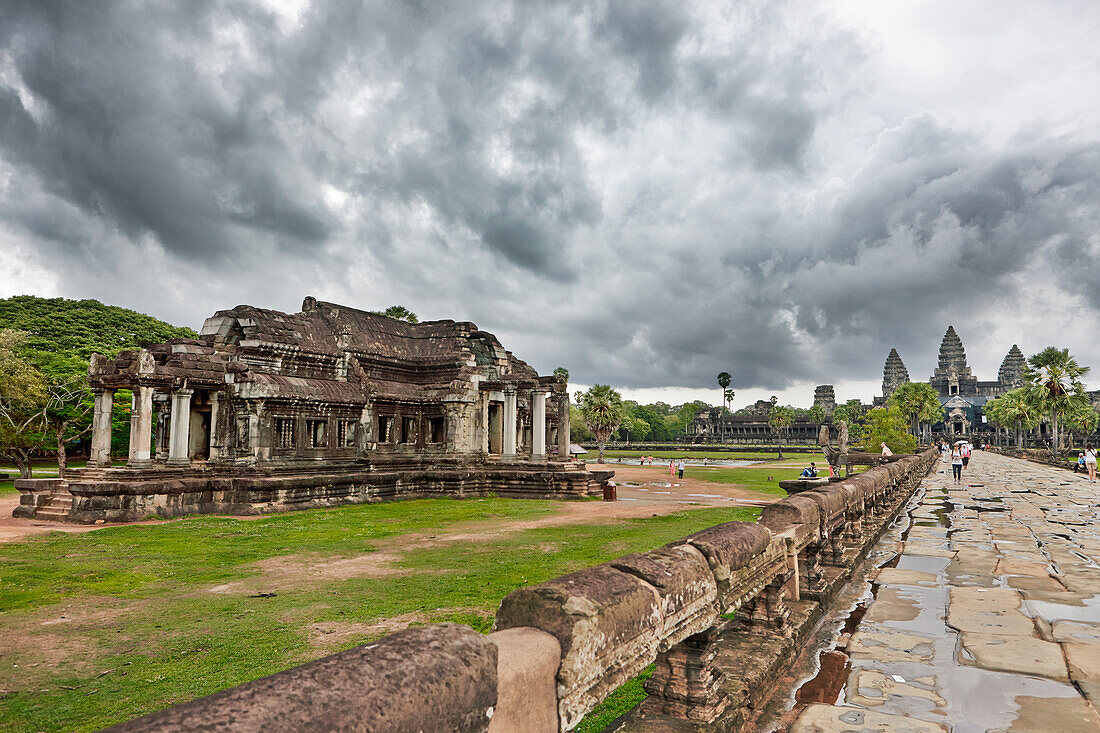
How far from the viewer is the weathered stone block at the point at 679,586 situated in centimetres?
316

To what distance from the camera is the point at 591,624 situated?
101 inches

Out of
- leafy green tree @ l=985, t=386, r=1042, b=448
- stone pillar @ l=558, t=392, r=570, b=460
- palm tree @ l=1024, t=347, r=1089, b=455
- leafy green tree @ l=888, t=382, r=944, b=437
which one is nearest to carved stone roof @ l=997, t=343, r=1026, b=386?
leafy green tree @ l=985, t=386, r=1042, b=448

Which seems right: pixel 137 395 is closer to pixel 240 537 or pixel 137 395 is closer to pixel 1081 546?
pixel 240 537

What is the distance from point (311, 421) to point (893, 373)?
545ft

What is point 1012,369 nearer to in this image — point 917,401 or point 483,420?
point 917,401

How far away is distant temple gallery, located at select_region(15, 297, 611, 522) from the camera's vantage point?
18203mm

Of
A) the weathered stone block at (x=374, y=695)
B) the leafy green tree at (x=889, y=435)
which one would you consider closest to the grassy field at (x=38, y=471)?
the weathered stone block at (x=374, y=695)

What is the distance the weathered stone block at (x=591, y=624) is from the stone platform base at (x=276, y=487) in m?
18.1

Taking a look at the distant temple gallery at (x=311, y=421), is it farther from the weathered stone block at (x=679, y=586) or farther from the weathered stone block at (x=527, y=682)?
the weathered stone block at (x=527, y=682)

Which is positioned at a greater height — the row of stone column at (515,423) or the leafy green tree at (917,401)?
the leafy green tree at (917,401)

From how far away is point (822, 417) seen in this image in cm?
12212

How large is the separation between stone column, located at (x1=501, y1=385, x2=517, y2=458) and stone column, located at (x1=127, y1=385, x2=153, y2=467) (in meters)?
12.3

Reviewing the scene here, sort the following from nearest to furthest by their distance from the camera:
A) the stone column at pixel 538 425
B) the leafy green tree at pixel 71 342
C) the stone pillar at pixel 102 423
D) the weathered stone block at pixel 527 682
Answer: the weathered stone block at pixel 527 682 < the stone pillar at pixel 102 423 < the stone column at pixel 538 425 < the leafy green tree at pixel 71 342

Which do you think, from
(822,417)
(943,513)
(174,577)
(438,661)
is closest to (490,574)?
(174,577)
